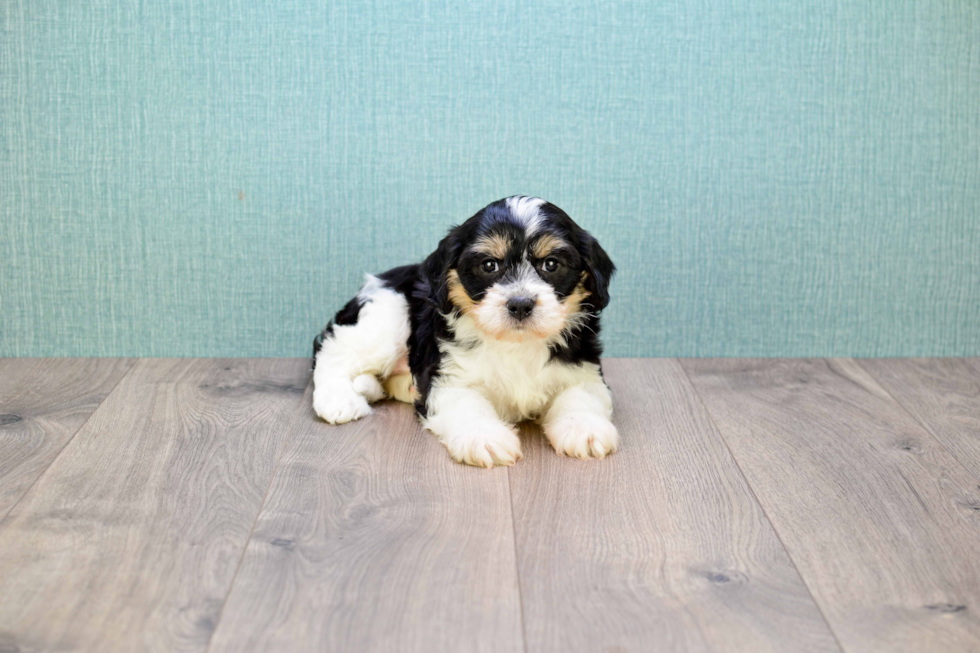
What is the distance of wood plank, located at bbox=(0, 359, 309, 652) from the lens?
156 cm

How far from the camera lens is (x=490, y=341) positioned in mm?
2477

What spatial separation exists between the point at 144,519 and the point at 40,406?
95 cm

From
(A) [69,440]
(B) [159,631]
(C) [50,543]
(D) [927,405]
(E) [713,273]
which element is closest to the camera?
(B) [159,631]

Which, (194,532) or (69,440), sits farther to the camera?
(69,440)

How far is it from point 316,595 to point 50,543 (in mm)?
594

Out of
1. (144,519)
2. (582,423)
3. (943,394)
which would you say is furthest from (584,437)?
(943,394)

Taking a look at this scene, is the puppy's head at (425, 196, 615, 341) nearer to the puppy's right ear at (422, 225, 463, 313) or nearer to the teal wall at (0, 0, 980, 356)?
the puppy's right ear at (422, 225, 463, 313)

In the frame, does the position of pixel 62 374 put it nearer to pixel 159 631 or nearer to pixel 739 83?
pixel 159 631

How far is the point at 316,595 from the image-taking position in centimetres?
166

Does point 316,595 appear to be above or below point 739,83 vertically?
below

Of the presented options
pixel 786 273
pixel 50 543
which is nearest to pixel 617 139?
pixel 786 273

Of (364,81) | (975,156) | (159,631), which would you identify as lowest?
(159,631)

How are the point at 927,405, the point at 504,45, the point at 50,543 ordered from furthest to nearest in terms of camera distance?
the point at 504,45 → the point at 927,405 → the point at 50,543

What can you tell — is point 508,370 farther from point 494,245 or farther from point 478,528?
point 478,528
